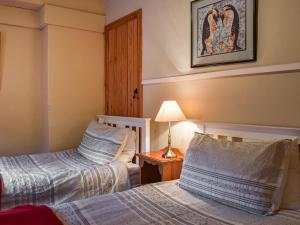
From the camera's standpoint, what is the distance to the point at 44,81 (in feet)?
11.9

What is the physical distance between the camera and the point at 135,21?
124 inches

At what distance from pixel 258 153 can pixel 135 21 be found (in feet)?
6.96

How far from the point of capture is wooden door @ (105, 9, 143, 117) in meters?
3.13

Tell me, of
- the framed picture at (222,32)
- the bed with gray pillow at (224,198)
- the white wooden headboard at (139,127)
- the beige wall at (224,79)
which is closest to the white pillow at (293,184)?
the bed with gray pillow at (224,198)

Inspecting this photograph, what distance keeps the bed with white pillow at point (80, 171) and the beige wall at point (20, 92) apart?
0.82m

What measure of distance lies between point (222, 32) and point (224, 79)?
13.4 inches

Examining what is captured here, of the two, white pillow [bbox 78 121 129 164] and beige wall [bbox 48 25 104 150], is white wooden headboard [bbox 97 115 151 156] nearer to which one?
white pillow [bbox 78 121 129 164]

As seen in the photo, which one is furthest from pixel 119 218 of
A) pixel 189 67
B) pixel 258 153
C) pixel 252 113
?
pixel 189 67

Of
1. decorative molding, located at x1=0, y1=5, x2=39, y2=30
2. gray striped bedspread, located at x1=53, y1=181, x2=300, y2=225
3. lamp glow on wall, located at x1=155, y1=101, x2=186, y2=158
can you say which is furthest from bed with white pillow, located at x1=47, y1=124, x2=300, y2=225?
decorative molding, located at x1=0, y1=5, x2=39, y2=30

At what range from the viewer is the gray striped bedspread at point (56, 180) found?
81.1 inches

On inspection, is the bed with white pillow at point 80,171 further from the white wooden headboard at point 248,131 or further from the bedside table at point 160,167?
the white wooden headboard at point 248,131

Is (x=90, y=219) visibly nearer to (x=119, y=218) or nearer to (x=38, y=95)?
(x=119, y=218)

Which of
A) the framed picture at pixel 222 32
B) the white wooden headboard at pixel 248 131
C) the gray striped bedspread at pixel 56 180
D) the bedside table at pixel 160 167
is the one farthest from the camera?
the bedside table at pixel 160 167

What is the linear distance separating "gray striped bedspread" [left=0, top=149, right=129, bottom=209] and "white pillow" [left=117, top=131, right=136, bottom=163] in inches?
5.2
